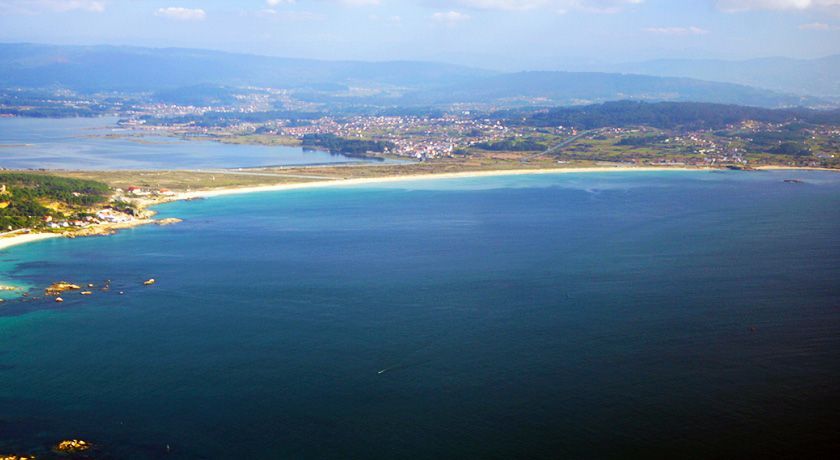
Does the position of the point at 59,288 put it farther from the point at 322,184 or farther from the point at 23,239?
the point at 322,184

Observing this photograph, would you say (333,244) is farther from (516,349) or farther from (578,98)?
(578,98)

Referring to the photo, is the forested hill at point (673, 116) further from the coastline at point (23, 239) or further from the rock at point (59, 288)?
the rock at point (59, 288)

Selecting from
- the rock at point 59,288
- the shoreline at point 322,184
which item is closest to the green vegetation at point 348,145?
the shoreline at point 322,184

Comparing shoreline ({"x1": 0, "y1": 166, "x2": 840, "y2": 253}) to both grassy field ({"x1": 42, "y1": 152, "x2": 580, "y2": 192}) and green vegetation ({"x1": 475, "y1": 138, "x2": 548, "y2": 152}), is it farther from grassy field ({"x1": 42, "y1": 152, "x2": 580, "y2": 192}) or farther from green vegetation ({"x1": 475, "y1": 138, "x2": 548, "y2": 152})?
green vegetation ({"x1": 475, "y1": 138, "x2": 548, "y2": 152})

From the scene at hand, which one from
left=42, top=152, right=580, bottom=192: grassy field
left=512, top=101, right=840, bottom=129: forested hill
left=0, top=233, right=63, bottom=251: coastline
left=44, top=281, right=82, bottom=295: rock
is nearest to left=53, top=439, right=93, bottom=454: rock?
left=44, top=281, right=82, bottom=295: rock

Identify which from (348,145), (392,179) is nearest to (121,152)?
(348,145)

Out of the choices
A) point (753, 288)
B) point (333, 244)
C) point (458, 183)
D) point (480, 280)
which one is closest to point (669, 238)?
point (753, 288)
